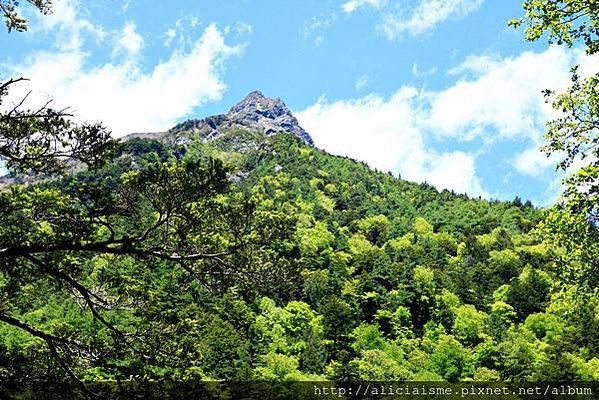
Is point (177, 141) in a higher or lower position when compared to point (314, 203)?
higher

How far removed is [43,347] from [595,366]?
47.1 meters

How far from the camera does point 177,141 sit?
6166 inches

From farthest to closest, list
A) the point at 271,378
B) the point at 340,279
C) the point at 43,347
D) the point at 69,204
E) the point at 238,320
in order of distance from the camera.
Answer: the point at 340,279 < the point at 238,320 < the point at 271,378 < the point at 43,347 < the point at 69,204

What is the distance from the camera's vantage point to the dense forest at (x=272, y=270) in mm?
8125

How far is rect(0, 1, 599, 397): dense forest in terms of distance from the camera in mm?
8125

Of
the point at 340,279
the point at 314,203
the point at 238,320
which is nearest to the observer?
the point at 238,320

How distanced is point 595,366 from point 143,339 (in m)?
46.6

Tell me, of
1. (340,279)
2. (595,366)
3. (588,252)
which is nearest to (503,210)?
(340,279)

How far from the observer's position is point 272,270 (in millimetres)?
8867

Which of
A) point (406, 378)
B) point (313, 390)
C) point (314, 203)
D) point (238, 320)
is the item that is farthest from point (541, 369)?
point (314, 203)

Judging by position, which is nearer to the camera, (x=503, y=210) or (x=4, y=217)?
(x=4, y=217)

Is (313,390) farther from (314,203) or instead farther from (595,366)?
(314,203)

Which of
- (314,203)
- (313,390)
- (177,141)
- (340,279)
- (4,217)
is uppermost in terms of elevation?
(177,141)

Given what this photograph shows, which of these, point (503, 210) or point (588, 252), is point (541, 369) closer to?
point (588, 252)
